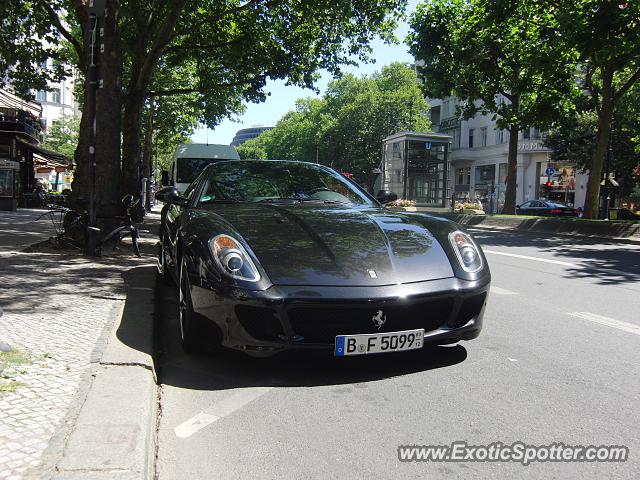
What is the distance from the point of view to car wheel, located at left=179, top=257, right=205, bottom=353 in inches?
150

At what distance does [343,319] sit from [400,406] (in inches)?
→ 23.5

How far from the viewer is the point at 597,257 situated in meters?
11.9

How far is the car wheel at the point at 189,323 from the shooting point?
382cm

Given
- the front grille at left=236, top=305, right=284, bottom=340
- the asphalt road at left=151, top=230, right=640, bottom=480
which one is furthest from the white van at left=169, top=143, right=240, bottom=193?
the front grille at left=236, top=305, right=284, bottom=340

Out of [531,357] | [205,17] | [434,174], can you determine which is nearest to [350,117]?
[434,174]

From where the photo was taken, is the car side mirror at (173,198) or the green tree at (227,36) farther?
the green tree at (227,36)

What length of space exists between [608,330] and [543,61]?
44.4ft

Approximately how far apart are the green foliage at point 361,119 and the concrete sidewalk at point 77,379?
155 ft

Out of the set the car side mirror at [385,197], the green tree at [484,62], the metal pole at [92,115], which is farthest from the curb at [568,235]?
the metal pole at [92,115]

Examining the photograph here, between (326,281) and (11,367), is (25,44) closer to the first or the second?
(11,367)

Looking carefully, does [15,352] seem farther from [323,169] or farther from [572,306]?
[572,306]

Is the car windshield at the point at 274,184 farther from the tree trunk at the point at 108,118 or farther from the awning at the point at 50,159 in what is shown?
the awning at the point at 50,159

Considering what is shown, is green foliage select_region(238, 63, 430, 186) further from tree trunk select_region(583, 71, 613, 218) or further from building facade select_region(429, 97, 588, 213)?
tree trunk select_region(583, 71, 613, 218)

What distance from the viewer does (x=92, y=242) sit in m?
8.73
